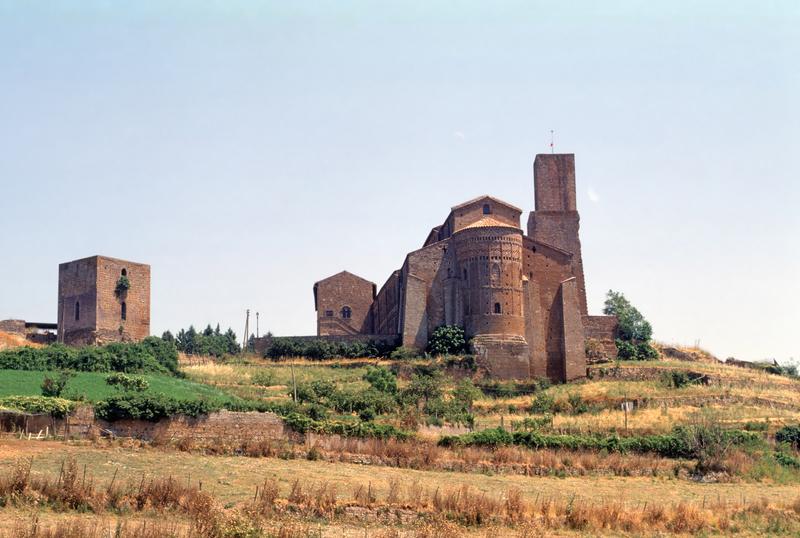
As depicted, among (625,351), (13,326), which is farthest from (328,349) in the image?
(13,326)

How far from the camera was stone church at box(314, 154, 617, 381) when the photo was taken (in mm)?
47188

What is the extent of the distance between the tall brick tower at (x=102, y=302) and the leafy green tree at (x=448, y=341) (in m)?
18.6

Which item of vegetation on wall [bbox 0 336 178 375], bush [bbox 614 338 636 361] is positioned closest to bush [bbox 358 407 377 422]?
vegetation on wall [bbox 0 336 178 375]

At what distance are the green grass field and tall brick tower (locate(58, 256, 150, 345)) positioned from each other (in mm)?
12872

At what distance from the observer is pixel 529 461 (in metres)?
25.2

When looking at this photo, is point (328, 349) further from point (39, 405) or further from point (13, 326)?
point (39, 405)

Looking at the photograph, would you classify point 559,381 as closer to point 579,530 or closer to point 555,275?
point 555,275

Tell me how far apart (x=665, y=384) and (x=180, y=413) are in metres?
27.0

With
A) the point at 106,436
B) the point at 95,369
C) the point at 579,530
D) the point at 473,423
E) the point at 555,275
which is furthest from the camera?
the point at 555,275

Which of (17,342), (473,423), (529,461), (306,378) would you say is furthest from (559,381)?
(17,342)

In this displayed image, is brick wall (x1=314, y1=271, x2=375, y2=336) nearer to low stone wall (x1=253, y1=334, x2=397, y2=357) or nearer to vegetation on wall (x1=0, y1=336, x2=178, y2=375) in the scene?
low stone wall (x1=253, y1=334, x2=397, y2=357)

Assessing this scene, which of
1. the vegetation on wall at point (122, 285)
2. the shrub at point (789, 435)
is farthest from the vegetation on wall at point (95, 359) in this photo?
the shrub at point (789, 435)

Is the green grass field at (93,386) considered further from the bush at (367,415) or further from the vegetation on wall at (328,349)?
the vegetation on wall at (328,349)

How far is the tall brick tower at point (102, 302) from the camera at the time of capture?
4916 cm
